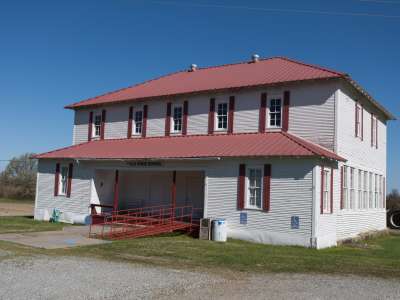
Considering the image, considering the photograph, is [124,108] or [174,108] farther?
[124,108]

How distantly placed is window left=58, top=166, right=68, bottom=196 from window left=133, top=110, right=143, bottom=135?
4.22m

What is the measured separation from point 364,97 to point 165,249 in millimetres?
12693

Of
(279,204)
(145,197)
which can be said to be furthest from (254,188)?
(145,197)

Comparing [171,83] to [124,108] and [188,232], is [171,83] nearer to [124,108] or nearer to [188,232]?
[124,108]

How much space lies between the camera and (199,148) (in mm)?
22016

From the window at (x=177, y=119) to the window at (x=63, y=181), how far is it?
6.36m

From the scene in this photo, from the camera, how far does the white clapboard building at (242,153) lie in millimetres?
18922

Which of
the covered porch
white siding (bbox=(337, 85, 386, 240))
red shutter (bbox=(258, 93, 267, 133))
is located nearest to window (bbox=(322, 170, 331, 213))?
white siding (bbox=(337, 85, 386, 240))

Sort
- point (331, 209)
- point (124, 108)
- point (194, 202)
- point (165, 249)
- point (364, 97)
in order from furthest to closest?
point (124, 108)
point (194, 202)
point (364, 97)
point (331, 209)
point (165, 249)

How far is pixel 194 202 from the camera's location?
995 inches

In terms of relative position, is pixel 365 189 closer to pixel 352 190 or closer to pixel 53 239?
pixel 352 190

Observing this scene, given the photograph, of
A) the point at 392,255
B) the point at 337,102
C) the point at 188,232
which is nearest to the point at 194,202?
the point at 188,232

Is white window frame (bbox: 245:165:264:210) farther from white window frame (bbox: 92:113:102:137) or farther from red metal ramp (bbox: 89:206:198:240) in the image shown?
white window frame (bbox: 92:113:102:137)

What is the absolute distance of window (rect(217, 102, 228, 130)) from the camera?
2367 cm
